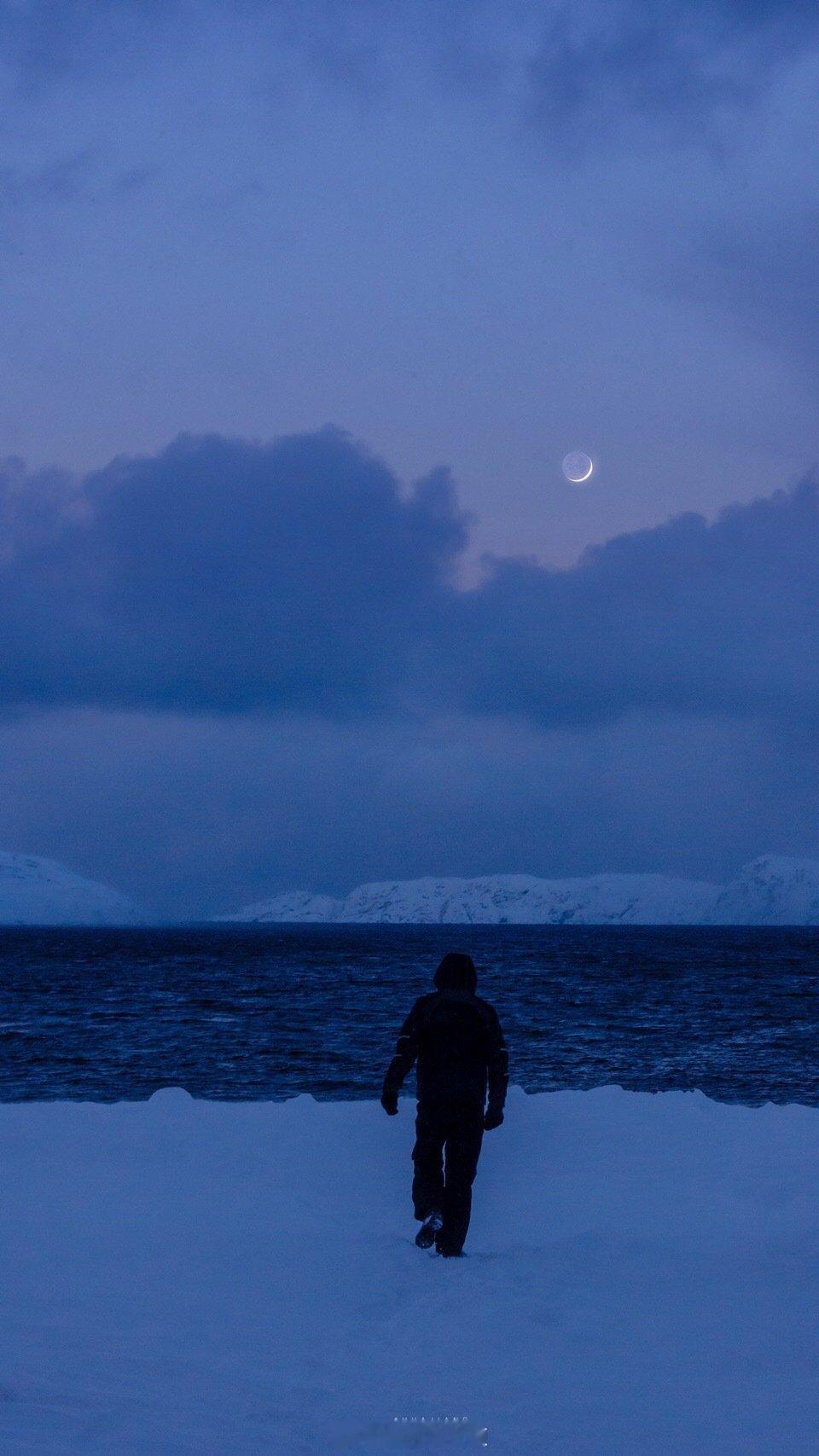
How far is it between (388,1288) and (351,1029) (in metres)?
37.7

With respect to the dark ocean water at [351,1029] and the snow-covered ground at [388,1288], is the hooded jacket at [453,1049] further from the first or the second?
the dark ocean water at [351,1029]

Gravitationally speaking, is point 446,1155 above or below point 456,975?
below

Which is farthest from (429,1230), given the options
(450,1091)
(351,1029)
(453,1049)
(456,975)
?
(351,1029)

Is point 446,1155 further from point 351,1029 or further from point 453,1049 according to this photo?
point 351,1029

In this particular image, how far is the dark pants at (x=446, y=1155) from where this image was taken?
7574 mm

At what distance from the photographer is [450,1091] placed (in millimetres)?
7742

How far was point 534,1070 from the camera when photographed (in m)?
31.4

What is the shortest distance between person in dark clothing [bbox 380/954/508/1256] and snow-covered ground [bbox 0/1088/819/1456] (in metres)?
0.27

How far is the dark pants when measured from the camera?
24.8ft

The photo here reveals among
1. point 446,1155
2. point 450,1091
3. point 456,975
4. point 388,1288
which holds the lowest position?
point 388,1288

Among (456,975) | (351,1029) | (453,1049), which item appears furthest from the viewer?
(351,1029)

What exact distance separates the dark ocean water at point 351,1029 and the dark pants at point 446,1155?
65.2 feet

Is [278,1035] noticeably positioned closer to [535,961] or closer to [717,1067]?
[717,1067]

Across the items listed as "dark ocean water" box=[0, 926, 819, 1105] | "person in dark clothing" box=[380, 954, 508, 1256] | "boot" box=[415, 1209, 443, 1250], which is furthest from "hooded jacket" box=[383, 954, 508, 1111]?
"dark ocean water" box=[0, 926, 819, 1105]
